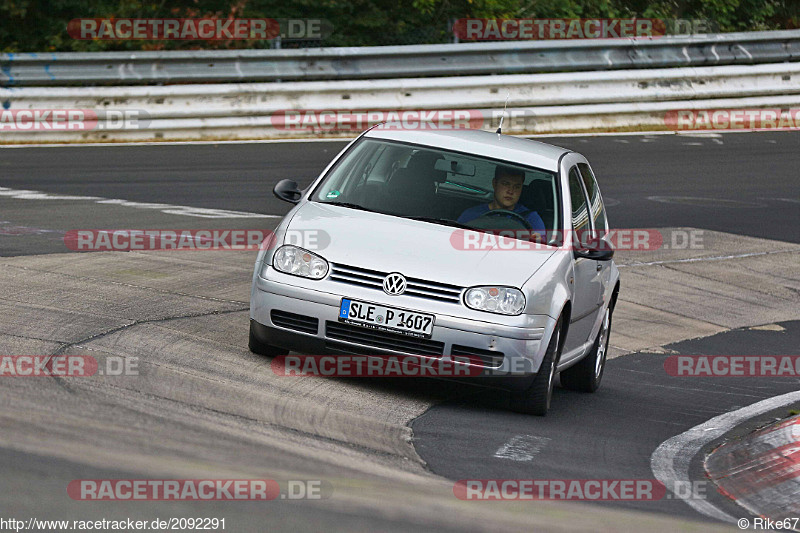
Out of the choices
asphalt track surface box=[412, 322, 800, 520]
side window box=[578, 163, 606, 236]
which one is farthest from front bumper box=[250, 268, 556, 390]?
side window box=[578, 163, 606, 236]

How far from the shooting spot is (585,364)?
9430mm

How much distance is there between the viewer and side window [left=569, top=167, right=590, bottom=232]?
8977 millimetres

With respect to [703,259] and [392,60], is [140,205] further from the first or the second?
[392,60]

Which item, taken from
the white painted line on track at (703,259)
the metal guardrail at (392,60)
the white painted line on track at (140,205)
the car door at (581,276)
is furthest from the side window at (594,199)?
the metal guardrail at (392,60)

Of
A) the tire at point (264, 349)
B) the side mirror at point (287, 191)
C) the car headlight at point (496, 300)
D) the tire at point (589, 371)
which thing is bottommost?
the tire at point (589, 371)

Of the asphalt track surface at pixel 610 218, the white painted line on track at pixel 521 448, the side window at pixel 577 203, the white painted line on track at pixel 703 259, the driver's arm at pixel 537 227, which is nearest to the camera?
the asphalt track surface at pixel 610 218

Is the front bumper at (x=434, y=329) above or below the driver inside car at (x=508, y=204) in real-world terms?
below

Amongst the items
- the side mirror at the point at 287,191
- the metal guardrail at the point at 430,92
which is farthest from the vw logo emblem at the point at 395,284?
the metal guardrail at the point at 430,92

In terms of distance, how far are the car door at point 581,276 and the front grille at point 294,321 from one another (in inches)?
68.3

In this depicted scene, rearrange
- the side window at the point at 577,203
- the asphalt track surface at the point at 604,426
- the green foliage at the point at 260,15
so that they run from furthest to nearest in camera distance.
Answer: the green foliage at the point at 260,15 → the side window at the point at 577,203 → the asphalt track surface at the point at 604,426

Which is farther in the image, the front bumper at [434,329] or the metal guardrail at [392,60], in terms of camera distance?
the metal guardrail at [392,60]

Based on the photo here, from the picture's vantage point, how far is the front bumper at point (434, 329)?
773cm

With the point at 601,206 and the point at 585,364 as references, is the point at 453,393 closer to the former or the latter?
the point at 585,364

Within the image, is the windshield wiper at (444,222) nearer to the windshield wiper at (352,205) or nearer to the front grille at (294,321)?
the windshield wiper at (352,205)
